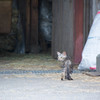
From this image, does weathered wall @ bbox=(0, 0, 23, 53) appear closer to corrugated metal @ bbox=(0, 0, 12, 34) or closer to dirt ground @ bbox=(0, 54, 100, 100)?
corrugated metal @ bbox=(0, 0, 12, 34)

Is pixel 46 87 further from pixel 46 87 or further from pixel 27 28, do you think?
pixel 27 28

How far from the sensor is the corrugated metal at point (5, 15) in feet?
39.8

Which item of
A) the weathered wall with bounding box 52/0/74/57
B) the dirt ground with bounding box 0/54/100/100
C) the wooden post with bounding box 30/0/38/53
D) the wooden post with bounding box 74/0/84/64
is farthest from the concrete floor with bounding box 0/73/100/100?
the wooden post with bounding box 30/0/38/53

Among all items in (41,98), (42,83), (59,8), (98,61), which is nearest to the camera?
(41,98)

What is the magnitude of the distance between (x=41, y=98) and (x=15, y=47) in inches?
331

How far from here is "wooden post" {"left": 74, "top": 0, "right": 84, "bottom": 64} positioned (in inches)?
308

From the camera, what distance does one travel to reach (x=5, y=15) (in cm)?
1222

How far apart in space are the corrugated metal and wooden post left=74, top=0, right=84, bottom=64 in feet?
15.7

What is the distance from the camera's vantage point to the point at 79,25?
7.84m

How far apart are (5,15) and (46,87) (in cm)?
774

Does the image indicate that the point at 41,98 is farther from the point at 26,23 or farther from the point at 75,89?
the point at 26,23


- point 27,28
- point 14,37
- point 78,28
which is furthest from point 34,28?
point 78,28

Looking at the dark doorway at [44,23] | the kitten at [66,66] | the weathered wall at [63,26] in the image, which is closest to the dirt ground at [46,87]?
the kitten at [66,66]

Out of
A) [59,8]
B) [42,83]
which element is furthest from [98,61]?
[59,8]
